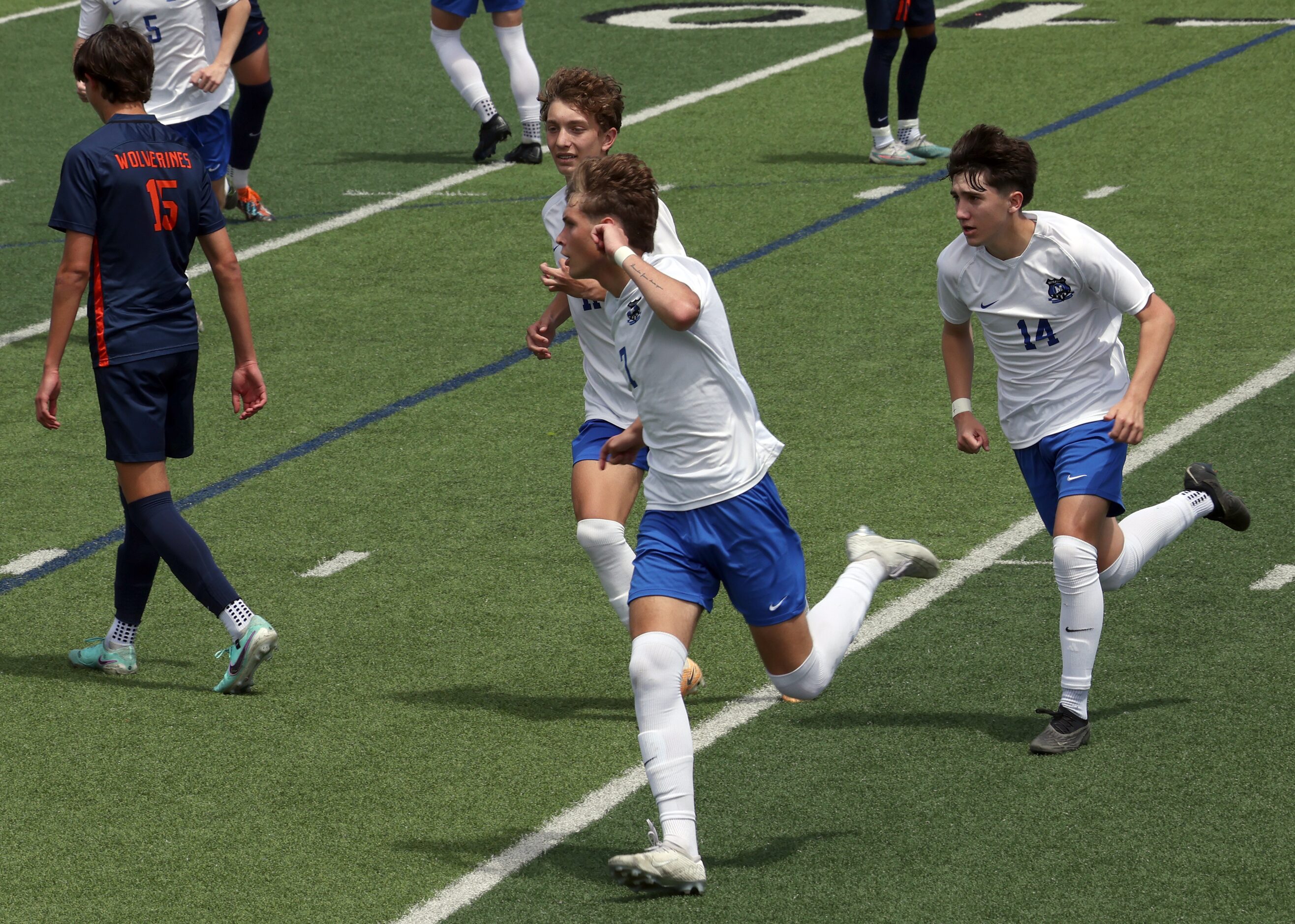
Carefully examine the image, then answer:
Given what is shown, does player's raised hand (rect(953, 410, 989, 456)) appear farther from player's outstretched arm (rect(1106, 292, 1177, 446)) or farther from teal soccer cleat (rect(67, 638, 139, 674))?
teal soccer cleat (rect(67, 638, 139, 674))

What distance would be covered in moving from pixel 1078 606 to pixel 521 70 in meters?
8.70

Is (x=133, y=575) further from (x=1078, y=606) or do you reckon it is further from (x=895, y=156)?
(x=895, y=156)

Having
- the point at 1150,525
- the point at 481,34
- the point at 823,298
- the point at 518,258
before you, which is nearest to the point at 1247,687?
the point at 1150,525

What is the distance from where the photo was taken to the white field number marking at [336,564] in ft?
22.8

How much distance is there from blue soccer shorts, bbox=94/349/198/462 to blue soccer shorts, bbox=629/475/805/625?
1.89 metres

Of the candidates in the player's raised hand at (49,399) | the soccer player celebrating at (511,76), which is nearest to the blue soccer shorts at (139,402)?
the player's raised hand at (49,399)

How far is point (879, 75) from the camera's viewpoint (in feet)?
41.6

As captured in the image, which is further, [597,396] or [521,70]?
[521,70]

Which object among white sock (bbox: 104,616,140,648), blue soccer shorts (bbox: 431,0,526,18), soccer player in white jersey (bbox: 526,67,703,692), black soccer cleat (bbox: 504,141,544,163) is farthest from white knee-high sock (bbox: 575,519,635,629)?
blue soccer shorts (bbox: 431,0,526,18)

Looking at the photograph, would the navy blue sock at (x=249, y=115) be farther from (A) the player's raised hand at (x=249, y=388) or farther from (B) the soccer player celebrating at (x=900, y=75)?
(A) the player's raised hand at (x=249, y=388)

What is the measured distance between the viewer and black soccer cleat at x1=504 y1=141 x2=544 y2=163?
1329 centimetres

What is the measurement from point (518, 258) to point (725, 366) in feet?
21.6

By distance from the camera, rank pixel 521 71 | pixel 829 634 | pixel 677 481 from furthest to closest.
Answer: pixel 521 71, pixel 829 634, pixel 677 481

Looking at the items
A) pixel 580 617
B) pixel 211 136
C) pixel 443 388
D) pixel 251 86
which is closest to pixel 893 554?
pixel 580 617
